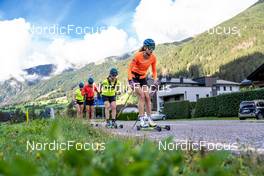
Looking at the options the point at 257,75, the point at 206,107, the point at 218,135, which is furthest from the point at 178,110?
the point at 218,135

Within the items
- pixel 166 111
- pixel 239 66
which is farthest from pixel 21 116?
pixel 239 66

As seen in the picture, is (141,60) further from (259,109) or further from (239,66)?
(239,66)

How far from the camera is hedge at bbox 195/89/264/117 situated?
37.0 metres

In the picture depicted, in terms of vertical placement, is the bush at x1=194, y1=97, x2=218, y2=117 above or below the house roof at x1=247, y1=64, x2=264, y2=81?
below

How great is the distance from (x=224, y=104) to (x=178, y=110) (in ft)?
49.5

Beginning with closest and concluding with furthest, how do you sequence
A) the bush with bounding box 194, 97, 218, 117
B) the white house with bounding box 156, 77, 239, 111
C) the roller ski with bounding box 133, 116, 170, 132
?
the roller ski with bounding box 133, 116, 170, 132, the bush with bounding box 194, 97, 218, 117, the white house with bounding box 156, 77, 239, 111

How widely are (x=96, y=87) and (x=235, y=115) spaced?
2390 centimetres

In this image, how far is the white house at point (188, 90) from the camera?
329 feet

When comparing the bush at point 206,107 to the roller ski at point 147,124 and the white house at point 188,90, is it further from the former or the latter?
the white house at point 188,90

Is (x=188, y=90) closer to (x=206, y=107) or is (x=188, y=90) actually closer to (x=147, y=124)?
(x=206, y=107)

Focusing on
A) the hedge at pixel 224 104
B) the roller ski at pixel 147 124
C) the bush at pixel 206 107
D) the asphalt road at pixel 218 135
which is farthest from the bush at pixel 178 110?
the roller ski at pixel 147 124

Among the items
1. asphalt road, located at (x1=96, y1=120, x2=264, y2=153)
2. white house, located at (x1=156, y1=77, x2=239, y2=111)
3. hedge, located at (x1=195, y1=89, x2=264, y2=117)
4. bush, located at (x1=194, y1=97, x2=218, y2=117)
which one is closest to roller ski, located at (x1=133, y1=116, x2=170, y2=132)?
asphalt road, located at (x1=96, y1=120, x2=264, y2=153)

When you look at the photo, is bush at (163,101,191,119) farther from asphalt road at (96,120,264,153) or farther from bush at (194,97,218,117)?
asphalt road at (96,120,264,153)

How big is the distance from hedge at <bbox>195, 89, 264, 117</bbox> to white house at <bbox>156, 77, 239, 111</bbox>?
37607 mm
